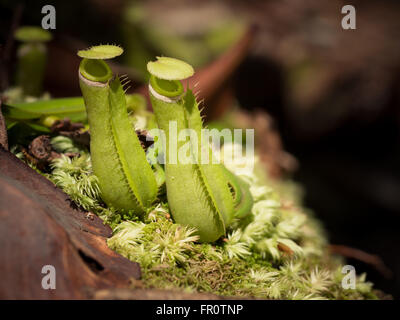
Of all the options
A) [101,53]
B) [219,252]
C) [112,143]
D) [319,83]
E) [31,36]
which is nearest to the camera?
[101,53]

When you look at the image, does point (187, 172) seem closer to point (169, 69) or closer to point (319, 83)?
point (169, 69)

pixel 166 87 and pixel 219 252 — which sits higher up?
pixel 166 87

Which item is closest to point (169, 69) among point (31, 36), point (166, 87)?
point (166, 87)

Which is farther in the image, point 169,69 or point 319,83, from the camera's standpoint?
point 319,83

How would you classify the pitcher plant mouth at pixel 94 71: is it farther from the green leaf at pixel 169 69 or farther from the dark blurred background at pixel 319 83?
the dark blurred background at pixel 319 83

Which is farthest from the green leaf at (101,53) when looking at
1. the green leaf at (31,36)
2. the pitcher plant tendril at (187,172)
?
the green leaf at (31,36)
